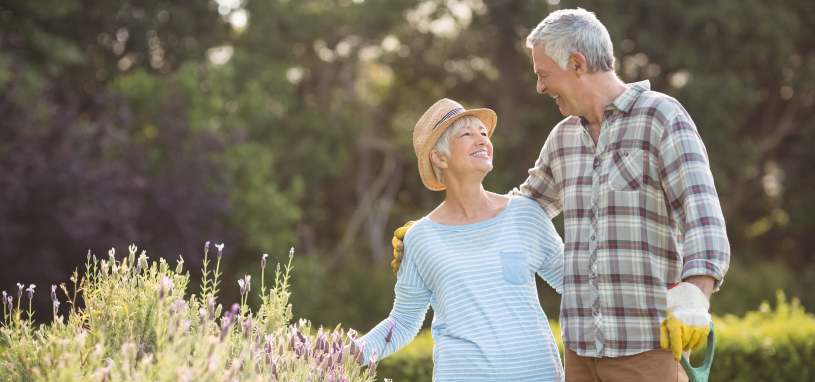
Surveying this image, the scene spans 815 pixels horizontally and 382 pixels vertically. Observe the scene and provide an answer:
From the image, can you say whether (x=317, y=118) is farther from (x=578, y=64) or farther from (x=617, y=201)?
(x=617, y=201)

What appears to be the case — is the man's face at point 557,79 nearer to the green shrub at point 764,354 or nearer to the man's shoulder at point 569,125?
the man's shoulder at point 569,125

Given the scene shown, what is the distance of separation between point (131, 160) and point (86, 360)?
13.4m

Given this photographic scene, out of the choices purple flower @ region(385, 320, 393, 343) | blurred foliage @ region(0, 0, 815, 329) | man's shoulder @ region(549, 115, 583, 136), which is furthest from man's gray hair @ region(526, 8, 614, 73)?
blurred foliage @ region(0, 0, 815, 329)

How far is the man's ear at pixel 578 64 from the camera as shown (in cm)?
323

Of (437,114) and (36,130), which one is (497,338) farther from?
(36,130)

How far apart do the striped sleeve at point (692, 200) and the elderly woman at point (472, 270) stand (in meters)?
0.59

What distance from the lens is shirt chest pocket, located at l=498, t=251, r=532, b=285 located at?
11.2 ft

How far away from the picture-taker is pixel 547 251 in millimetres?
3564

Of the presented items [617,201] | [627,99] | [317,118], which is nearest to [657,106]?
[627,99]

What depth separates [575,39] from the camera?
10.5ft

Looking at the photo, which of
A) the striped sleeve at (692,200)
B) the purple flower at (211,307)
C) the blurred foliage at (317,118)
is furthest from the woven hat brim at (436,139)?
the blurred foliage at (317,118)

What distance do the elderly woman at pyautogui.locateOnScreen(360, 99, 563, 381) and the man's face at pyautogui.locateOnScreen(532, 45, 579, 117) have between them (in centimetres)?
36

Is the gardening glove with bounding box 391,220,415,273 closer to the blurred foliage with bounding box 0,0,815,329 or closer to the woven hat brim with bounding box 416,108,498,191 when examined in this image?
the woven hat brim with bounding box 416,108,498,191

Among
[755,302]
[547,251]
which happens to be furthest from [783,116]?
[547,251]
